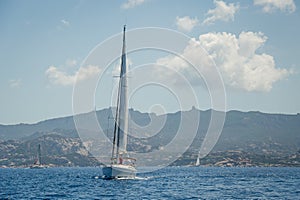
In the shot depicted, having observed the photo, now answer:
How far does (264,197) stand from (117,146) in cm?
4809

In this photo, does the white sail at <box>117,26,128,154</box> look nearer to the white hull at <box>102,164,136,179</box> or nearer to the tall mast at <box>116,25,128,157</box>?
the tall mast at <box>116,25,128,157</box>

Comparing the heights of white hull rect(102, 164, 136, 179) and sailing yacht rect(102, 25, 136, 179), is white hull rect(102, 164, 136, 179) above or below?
below

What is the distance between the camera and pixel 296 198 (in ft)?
230

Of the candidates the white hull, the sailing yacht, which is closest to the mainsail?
the sailing yacht

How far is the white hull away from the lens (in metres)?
100

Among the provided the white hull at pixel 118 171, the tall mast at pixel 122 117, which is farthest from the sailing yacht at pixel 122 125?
the white hull at pixel 118 171

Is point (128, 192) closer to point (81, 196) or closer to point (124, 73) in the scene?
point (81, 196)

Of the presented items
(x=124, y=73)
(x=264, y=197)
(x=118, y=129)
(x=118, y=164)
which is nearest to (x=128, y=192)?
(x=264, y=197)

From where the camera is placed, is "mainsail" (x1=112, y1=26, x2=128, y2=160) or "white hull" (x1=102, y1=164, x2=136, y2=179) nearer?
"white hull" (x1=102, y1=164, x2=136, y2=179)

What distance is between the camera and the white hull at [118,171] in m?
100

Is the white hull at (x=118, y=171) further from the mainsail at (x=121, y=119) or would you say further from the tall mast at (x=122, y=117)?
the tall mast at (x=122, y=117)

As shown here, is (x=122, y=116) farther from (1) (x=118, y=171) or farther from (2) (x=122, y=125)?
(1) (x=118, y=171)

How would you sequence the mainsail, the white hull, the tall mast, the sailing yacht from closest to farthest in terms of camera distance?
1. the white hull
2. the sailing yacht
3. the mainsail
4. the tall mast

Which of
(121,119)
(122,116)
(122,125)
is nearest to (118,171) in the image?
(122,125)
